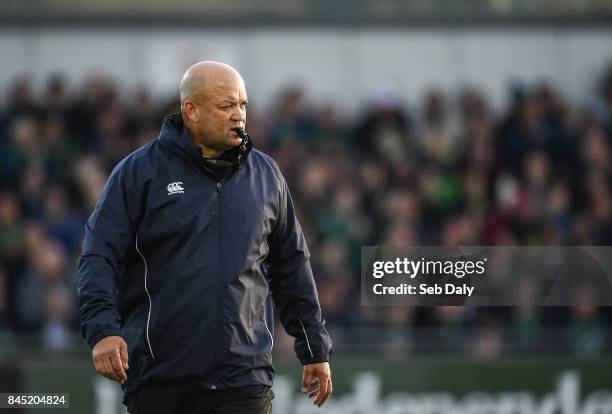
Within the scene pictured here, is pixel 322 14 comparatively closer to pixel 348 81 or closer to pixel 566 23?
pixel 348 81

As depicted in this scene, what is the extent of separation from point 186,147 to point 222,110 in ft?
0.73

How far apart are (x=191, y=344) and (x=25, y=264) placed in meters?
6.89

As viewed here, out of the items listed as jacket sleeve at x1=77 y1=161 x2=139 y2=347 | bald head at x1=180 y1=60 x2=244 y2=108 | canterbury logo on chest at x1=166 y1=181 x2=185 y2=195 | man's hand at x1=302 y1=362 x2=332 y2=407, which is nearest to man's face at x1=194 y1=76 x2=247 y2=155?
bald head at x1=180 y1=60 x2=244 y2=108

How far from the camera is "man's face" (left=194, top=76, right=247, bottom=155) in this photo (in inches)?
228

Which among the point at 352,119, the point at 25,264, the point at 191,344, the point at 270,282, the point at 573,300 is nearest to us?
the point at 191,344

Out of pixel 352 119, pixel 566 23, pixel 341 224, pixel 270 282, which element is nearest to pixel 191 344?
pixel 270 282

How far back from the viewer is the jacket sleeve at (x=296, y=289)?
600cm

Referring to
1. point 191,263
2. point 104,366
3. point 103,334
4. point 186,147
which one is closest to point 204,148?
point 186,147

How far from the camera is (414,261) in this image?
286 inches

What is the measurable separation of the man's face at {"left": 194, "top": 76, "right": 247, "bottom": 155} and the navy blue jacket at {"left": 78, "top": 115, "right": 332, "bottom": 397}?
106 millimetres

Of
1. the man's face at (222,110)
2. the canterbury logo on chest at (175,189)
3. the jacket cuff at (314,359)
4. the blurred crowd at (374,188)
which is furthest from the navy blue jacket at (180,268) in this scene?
the blurred crowd at (374,188)

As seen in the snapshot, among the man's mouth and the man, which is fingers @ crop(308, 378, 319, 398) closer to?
the man

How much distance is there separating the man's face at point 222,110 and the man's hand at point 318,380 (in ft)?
3.47

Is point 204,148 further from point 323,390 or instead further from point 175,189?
point 323,390
